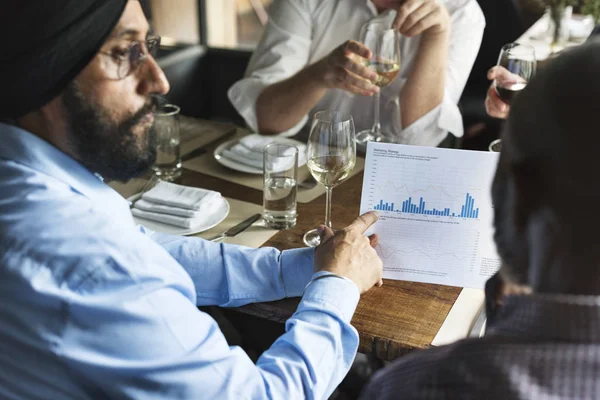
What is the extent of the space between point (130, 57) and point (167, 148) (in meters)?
0.64

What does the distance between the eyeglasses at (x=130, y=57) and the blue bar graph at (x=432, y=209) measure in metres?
0.49

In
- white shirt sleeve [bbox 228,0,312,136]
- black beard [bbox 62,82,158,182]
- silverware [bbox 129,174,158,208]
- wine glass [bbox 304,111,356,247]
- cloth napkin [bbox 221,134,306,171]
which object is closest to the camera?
black beard [bbox 62,82,158,182]

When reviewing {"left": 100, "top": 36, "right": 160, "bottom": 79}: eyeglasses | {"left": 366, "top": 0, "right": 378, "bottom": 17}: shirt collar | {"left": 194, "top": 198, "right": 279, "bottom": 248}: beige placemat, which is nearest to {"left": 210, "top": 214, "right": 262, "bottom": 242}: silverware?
{"left": 194, "top": 198, "right": 279, "bottom": 248}: beige placemat

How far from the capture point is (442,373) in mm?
632

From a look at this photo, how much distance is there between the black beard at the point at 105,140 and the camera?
0.94m

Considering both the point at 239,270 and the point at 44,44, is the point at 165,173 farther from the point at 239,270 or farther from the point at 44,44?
the point at 44,44

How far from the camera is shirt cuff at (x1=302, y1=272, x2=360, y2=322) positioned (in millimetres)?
1067

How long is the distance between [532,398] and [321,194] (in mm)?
983

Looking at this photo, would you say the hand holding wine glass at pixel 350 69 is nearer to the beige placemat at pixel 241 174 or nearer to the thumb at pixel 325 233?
the beige placemat at pixel 241 174

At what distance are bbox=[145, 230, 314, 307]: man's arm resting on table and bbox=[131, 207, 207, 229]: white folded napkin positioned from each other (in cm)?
10

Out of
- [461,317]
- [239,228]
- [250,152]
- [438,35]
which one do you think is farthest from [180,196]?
[438,35]

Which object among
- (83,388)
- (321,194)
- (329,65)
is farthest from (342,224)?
(83,388)

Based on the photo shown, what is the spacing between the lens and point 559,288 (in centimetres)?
61

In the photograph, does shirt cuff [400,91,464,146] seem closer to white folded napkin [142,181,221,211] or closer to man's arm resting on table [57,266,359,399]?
white folded napkin [142,181,221,211]
